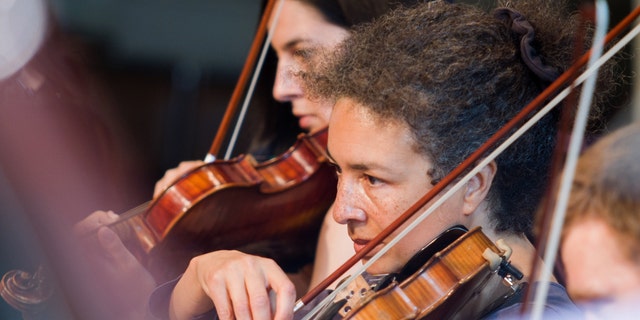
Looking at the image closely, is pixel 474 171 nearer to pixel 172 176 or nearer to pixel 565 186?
pixel 565 186

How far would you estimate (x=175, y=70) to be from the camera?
2385mm

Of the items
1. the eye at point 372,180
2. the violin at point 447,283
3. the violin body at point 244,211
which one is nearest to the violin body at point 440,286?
the violin at point 447,283

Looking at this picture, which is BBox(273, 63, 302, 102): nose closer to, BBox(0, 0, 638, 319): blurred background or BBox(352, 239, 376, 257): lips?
BBox(0, 0, 638, 319): blurred background

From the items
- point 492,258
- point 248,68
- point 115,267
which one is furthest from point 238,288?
point 248,68

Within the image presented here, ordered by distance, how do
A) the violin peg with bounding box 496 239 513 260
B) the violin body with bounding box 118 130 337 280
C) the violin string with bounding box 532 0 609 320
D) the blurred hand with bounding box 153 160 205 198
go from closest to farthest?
1. the violin string with bounding box 532 0 609 320
2. the violin peg with bounding box 496 239 513 260
3. the violin body with bounding box 118 130 337 280
4. the blurred hand with bounding box 153 160 205 198

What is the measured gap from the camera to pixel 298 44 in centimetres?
A: 131

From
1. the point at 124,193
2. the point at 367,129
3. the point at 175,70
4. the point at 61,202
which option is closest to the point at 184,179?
the point at 61,202

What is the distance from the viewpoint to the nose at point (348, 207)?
83 centimetres

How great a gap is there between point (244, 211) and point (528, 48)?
0.54 m

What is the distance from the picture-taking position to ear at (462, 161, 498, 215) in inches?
32.1

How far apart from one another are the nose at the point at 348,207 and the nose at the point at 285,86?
50 centimetres

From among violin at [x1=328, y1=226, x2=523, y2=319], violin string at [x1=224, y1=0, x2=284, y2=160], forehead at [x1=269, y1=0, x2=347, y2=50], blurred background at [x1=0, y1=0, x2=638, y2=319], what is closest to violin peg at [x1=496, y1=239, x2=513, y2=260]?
violin at [x1=328, y1=226, x2=523, y2=319]

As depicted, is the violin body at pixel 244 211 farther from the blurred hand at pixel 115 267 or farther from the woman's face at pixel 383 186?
the woman's face at pixel 383 186

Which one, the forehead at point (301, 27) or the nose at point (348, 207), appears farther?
the forehead at point (301, 27)
